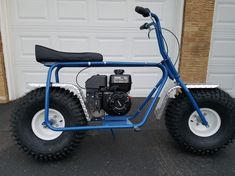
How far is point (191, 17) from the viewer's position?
4082mm

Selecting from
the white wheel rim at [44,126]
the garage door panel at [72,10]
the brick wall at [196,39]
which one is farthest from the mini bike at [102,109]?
the garage door panel at [72,10]

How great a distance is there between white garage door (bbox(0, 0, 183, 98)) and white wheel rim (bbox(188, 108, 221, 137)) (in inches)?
82.2

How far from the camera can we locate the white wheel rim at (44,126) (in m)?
2.41

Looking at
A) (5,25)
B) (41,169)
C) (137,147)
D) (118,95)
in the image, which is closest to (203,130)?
(137,147)

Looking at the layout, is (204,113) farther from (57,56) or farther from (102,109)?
(57,56)

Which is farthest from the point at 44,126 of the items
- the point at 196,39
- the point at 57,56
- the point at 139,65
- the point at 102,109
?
the point at 196,39

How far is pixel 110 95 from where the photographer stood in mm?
2527

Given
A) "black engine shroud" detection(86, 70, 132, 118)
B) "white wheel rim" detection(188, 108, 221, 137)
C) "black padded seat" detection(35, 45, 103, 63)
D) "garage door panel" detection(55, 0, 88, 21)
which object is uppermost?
"garage door panel" detection(55, 0, 88, 21)

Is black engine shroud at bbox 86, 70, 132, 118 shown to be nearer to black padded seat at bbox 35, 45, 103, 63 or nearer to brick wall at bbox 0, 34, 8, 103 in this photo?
black padded seat at bbox 35, 45, 103, 63

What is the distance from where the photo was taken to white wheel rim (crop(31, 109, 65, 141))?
241 cm

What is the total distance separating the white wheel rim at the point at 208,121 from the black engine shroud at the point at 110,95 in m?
0.79

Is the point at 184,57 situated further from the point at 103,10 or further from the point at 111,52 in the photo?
the point at 103,10

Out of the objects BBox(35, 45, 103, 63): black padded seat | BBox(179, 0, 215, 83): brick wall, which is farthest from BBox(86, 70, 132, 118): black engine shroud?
BBox(179, 0, 215, 83): brick wall

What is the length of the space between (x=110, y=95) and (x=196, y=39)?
8.28 feet
